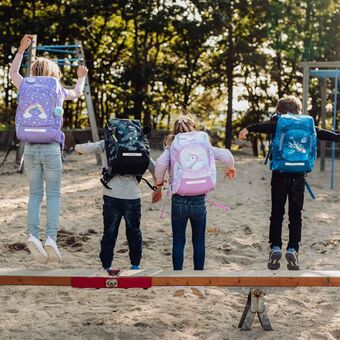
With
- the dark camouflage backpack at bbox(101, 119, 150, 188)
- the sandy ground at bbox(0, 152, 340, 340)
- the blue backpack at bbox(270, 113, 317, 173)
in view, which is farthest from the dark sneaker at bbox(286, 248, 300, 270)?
the dark camouflage backpack at bbox(101, 119, 150, 188)

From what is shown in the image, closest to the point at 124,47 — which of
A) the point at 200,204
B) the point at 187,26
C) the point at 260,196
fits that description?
the point at 187,26

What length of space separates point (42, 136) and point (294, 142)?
201 centimetres

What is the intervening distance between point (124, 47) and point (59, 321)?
16213 millimetres

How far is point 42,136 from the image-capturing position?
493cm

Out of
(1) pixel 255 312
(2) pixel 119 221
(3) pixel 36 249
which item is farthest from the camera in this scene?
(2) pixel 119 221

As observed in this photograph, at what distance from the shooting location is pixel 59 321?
16.3 ft

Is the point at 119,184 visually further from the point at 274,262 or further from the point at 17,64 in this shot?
the point at 274,262

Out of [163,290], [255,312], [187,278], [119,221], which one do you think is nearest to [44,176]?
[119,221]

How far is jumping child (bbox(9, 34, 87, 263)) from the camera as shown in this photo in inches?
195

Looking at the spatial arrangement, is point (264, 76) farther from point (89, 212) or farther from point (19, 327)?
point (19, 327)

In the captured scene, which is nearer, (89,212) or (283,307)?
(283,307)

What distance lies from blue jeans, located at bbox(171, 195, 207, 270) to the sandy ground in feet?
1.25

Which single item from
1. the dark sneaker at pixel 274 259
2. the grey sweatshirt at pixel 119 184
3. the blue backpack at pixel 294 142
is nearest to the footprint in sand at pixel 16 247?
the grey sweatshirt at pixel 119 184

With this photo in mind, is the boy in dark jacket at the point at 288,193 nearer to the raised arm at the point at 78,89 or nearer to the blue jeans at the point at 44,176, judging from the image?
the raised arm at the point at 78,89
